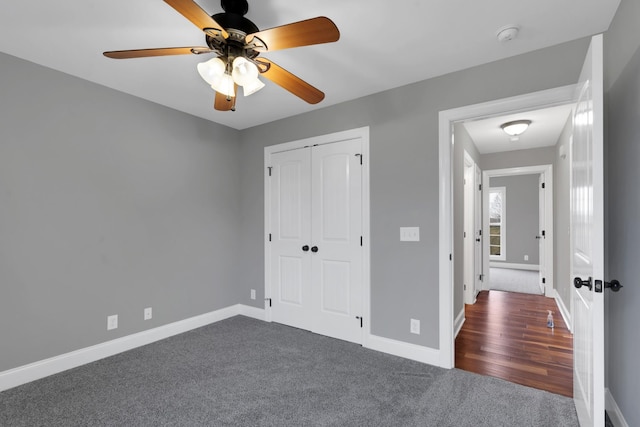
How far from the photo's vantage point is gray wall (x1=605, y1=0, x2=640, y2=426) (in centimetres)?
159

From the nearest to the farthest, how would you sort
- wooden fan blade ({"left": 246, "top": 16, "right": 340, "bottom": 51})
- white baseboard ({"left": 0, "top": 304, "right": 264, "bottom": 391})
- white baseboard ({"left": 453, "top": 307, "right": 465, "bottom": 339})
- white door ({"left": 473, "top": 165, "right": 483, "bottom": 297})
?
1. wooden fan blade ({"left": 246, "top": 16, "right": 340, "bottom": 51})
2. white baseboard ({"left": 0, "top": 304, "right": 264, "bottom": 391})
3. white baseboard ({"left": 453, "top": 307, "right": 465, "bottom": 339})
4. white door ({"left": 473, "top": 165, "right": 483, "bottom": 297})

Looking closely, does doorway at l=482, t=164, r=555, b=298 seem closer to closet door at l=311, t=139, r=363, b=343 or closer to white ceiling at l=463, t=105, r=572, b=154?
white ceiling at l=463, t=105, r=572, b=154

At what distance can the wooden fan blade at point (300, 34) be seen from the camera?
1356 millimetres

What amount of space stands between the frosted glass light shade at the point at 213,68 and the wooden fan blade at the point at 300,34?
20 centimetres

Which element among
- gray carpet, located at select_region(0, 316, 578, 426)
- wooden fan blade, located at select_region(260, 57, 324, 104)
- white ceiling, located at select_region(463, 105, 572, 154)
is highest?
white ceiling, located at select_region(463, 105, 572, 154)

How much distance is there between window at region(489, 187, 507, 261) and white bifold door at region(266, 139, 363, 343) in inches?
254

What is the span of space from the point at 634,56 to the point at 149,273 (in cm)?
395

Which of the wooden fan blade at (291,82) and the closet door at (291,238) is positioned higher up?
the wooden fan blade at (291,82)

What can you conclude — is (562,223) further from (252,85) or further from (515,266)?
(252,85)

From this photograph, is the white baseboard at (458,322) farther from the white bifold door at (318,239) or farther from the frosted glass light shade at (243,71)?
the frosted glass light shade at (243,71)

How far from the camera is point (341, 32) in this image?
2.02 metres

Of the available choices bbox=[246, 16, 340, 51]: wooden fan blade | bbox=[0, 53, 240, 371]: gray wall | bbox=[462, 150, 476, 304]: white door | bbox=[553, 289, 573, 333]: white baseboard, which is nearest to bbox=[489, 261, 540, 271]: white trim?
bbox=[553, 289, 573, 333]: white baseboard

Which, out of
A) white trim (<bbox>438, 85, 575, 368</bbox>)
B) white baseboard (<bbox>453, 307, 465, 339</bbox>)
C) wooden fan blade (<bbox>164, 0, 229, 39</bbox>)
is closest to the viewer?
wooden fan blade (<bbox>164, 0, 229, 39</bbox>)

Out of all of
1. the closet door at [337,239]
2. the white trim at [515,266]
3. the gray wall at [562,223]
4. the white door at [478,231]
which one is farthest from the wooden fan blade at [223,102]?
the white trim at [515,266]
